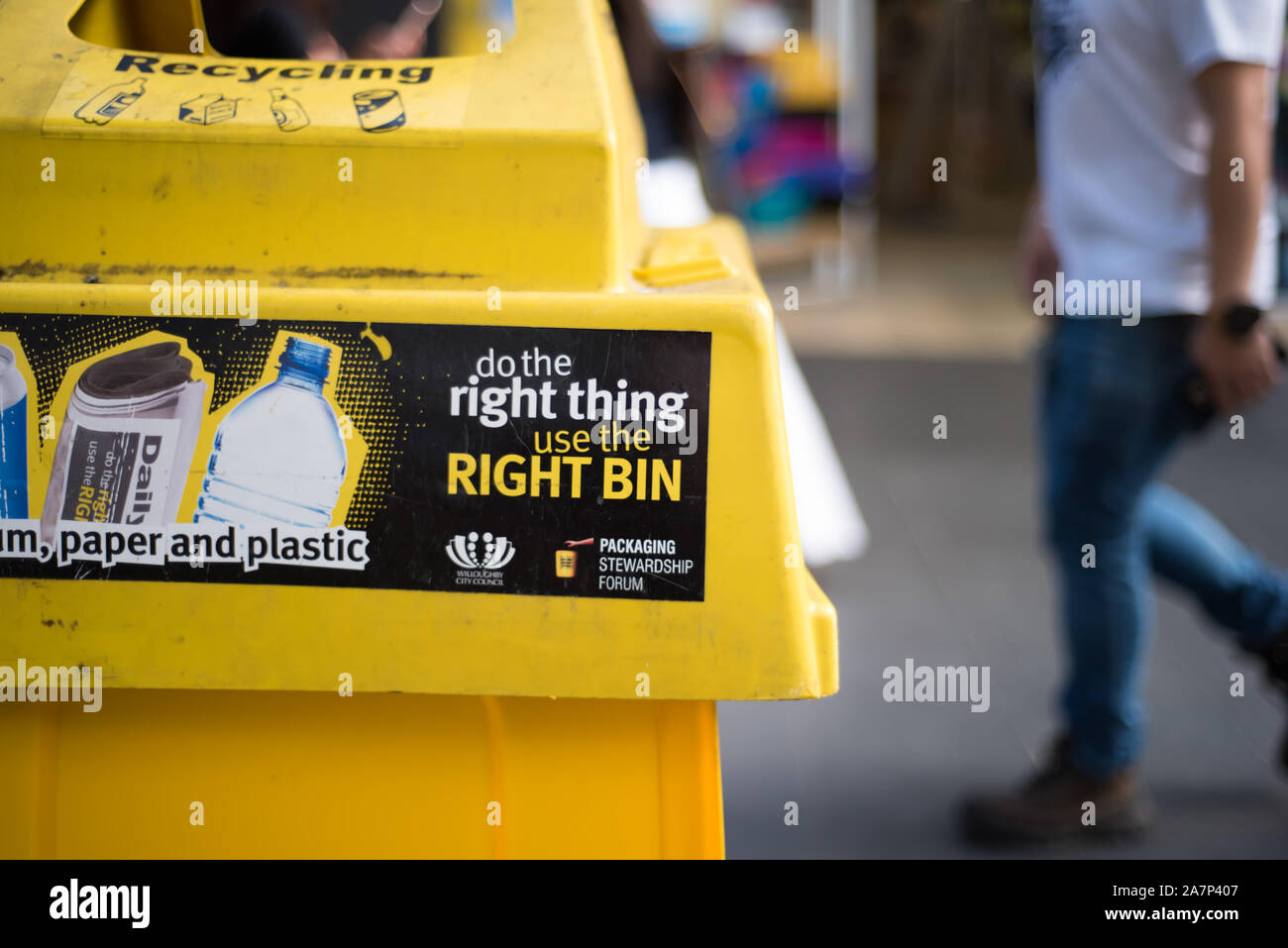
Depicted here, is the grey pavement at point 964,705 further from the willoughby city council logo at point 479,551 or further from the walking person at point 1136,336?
the willoughby city council logo at point 479,551

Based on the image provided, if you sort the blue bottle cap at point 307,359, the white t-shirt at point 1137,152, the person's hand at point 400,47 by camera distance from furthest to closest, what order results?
the person's hand at point 400,47 < the white t-shirt at point 1137,152 < the blue bottle cap at point 307,359

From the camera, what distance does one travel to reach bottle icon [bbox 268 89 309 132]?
1.00 metres

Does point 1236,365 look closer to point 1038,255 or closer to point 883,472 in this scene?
point 1038,255

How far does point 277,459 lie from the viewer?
0.96 metres

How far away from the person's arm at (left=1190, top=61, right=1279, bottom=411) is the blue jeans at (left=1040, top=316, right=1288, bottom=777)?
10cm

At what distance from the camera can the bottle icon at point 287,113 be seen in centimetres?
100

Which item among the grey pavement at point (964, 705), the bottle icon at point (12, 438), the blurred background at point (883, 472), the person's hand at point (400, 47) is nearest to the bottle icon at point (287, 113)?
the bottle icon at point (12, 438)

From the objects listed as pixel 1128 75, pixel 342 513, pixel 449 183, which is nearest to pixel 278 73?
pixel 449 183

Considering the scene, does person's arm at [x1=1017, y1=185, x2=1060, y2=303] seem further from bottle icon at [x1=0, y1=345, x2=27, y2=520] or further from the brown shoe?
bottle icon at [x1=0, y1=345, x2=27, y2=520]

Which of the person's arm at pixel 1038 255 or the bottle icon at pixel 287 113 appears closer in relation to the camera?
the bottle icon at pixel 287 113

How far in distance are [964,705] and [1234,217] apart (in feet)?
4.02

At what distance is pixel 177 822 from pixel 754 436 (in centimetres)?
60

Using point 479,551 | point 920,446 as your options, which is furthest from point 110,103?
point 920,446
